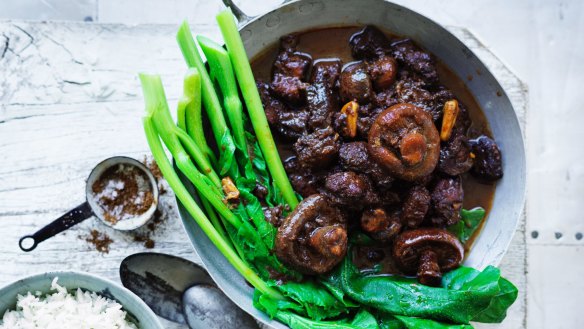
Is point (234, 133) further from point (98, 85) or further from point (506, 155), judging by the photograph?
point (506, 155)

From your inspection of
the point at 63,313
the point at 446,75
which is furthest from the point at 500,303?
the point at 63,313

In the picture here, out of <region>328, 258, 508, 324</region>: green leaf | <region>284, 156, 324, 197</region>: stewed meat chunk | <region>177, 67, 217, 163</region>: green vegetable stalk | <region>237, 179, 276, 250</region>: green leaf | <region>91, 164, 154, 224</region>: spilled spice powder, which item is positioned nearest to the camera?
<region>328, 258, 508, 324</region>: green leaf

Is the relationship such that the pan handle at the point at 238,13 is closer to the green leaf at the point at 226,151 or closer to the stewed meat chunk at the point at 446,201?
the green leaf at the point at 226,151

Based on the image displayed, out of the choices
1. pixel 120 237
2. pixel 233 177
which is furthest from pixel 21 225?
pixel 233 177

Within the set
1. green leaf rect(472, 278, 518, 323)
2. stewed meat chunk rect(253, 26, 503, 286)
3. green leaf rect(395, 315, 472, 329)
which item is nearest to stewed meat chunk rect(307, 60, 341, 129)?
stewed meat chunk rect(253, 26, 503, 286)

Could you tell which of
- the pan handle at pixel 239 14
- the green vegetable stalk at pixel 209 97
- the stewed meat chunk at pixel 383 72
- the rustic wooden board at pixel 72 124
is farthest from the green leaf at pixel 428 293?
the pan handle at pixel 239 14

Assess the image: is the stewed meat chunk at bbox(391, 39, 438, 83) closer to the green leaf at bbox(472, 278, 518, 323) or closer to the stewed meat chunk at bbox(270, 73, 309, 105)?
the stewed meat chunk at bbox(270, 73, 309, 105)
